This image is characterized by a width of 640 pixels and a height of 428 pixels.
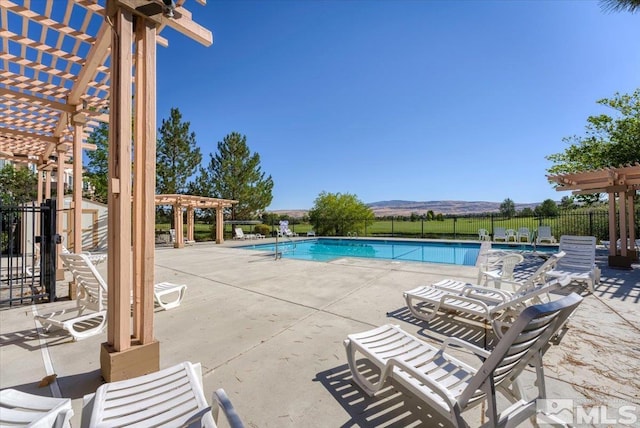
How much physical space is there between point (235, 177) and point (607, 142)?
74.4 ft

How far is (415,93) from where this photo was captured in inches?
571

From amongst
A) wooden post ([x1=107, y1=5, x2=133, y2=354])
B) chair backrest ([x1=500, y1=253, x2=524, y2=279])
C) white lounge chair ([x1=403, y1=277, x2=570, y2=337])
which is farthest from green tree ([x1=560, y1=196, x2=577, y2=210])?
wooden post ([x1=107, y1=5, x2=133, y2=354])

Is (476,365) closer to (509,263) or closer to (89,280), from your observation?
(509,263)

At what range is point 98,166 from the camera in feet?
61.0

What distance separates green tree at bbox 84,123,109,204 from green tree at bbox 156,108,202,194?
10.8ft

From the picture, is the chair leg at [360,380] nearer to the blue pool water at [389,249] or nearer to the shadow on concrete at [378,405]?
the shadow on concrete at [378,405]

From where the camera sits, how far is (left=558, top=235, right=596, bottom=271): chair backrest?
5.59 m

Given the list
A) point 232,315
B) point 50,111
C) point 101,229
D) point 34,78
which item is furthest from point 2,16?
point 101,229

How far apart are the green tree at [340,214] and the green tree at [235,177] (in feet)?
18.2

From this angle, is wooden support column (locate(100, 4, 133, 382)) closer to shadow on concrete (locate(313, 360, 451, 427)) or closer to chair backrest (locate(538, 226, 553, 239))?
shadow on concrete (locate(313, 360, 451, 427))

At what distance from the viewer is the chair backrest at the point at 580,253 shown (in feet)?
18.3

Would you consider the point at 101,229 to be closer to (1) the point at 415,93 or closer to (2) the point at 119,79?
(2) the point at 119,79

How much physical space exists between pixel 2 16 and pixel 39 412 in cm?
415

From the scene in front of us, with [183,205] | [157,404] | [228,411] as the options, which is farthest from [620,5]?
[183,205]
